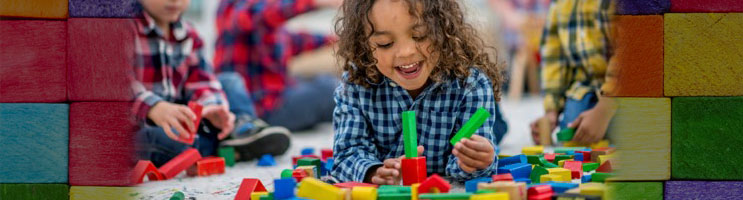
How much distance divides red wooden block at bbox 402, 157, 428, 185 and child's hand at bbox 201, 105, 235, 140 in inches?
27.4

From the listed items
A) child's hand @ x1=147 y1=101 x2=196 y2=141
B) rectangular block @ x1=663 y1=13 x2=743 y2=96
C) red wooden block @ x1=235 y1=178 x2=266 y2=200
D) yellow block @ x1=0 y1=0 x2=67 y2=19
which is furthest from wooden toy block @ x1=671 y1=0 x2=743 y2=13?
child's hand @ x1=147 y1=101 x2=196 y2=141

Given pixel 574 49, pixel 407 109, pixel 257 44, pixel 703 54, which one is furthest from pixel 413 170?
pixel 257 44

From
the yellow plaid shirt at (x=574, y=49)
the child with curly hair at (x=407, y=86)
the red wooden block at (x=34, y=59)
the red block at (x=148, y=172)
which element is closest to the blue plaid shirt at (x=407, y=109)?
the child with curly hair at (x=407, y=86)

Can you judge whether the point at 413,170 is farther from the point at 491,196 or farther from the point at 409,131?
the point at 491,196

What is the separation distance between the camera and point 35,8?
1081 millimetres

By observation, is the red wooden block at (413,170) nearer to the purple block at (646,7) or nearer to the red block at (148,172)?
the purple block at (646,7)

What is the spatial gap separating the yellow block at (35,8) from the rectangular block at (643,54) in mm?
711

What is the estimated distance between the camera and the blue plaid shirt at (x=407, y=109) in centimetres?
135

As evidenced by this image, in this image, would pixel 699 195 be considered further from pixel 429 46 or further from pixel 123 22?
pixel 123 22

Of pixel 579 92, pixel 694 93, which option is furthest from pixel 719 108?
pixel 579 92

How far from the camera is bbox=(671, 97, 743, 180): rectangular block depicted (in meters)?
1.00

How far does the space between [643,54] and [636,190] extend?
0.17 m

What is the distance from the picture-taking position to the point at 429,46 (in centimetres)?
126

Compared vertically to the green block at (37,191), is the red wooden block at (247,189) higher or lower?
lower
